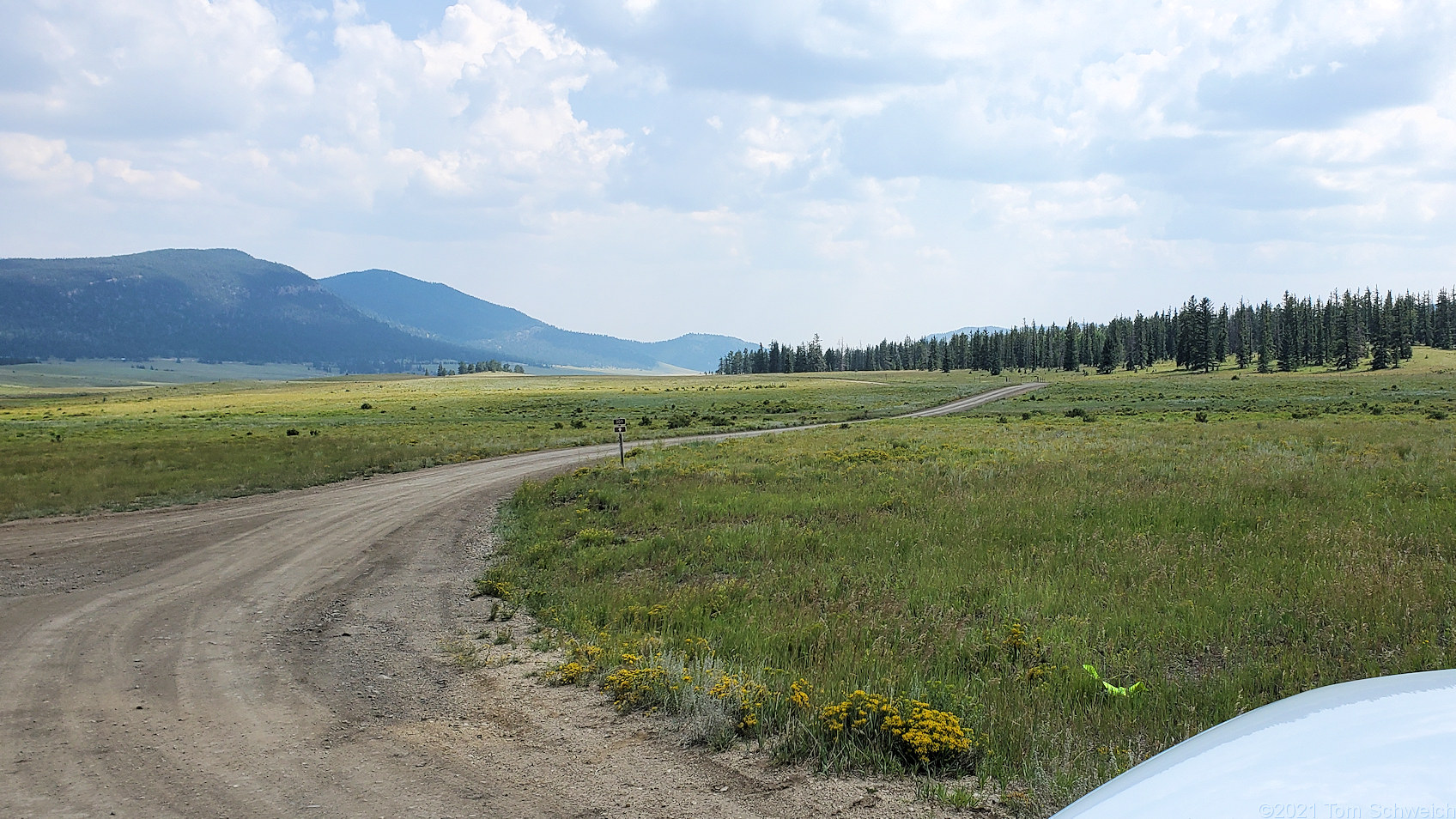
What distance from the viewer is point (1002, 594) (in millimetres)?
9758

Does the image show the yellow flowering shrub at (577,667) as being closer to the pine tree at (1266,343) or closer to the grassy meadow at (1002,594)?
the grassy meadow at (1002,594)

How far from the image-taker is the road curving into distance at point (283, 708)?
5.55m

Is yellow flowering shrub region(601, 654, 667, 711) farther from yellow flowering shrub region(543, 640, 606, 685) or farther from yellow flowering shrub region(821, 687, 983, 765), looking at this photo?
yellow flowering shrub region(821, 687, 983, 765)

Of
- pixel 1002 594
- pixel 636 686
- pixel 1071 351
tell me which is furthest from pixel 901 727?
pixel 1071 351

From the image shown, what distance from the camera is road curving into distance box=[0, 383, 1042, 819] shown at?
555 centimetres

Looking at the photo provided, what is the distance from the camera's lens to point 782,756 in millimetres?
6016

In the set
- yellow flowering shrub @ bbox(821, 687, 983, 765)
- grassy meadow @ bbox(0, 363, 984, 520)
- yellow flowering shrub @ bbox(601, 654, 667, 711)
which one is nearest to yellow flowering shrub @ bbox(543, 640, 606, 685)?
yellow flowering shrub @ bbox(601, 654, 667, 711)

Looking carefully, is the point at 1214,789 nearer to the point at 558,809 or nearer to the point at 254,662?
the point at 558,809

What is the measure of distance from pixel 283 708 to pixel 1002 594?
8.08 m

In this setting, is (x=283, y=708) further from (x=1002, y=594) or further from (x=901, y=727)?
(x=1002, y=594)

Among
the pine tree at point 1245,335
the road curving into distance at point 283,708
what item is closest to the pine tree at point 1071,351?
the pine tree at point 1245,335

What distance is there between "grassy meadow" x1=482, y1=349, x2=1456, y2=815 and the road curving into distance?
1.05 m

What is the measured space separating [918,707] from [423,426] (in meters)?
53.8

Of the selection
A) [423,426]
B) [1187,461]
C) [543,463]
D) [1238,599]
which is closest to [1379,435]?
[1187,461]
